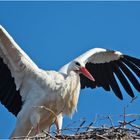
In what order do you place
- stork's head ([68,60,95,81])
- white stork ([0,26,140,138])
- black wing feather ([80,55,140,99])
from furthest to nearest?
black wing feather ([80,55,140,99])
stork's head ([68,60,95,81])
white stork ([0,26,140,138])

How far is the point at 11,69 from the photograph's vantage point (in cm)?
1077

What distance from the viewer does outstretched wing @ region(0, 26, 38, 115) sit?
10.5 metres

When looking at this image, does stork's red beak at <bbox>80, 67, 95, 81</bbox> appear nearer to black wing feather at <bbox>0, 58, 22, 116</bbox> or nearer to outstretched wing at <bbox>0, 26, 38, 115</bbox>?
outstretched wing at <bbox>0, 26, 38, 115</bbox>

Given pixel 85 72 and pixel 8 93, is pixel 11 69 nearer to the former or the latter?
pixel 8 93

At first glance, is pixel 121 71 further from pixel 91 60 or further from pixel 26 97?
pixel 26 97

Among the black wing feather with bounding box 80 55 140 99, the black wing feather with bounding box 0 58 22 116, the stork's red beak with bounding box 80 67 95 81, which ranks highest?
the black wing feather with bounding box 80 55 140 99

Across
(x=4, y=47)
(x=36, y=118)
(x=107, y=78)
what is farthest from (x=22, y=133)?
(x=107, y=78)

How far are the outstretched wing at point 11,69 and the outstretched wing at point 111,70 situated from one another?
947 mm

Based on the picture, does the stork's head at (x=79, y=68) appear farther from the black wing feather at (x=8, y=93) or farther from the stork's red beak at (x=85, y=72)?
the black wing feather at (x=8, y=93)

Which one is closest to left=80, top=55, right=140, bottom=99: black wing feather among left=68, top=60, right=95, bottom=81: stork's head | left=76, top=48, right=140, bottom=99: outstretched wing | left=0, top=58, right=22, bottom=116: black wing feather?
left=76, top=48, right=140, bottom=99: outstretched wing

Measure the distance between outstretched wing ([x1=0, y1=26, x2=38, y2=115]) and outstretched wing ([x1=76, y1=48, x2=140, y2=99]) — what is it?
95 centimetres

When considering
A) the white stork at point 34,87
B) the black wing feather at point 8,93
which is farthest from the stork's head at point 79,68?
the black wing feather at point 8,93

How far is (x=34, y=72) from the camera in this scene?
10.6 meters

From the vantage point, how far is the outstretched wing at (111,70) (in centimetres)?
1145
